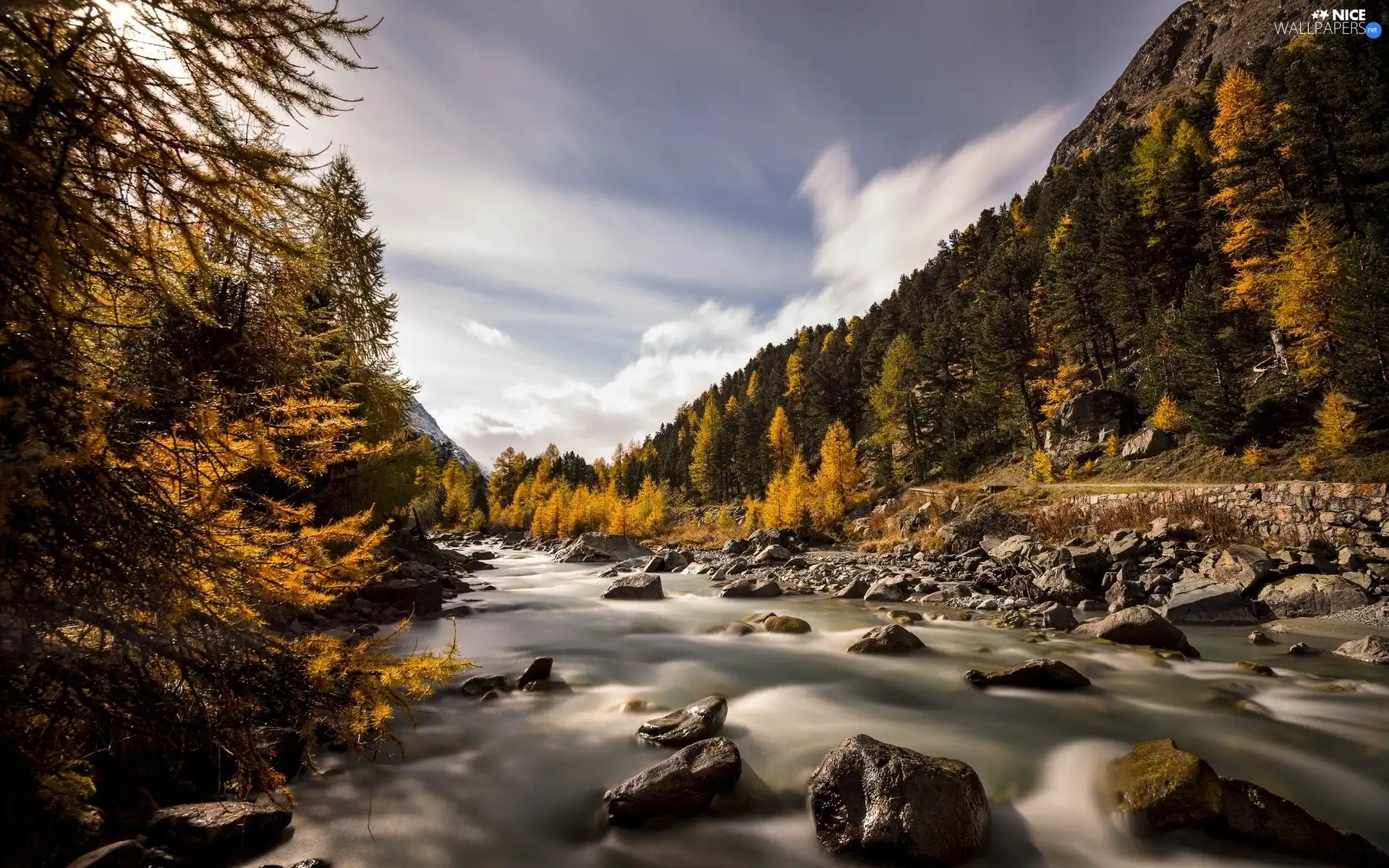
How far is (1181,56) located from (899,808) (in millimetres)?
167176

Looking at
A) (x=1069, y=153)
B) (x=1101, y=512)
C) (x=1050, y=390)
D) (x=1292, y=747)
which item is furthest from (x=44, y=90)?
(x=1069, y=153)

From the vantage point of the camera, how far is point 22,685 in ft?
11.0

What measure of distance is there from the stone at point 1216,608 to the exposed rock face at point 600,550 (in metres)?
29.5

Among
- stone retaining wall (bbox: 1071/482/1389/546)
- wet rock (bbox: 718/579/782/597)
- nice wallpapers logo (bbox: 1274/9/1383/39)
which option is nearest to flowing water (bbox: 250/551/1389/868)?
stone retaining wall (bbox: 1071/482/1389/546)

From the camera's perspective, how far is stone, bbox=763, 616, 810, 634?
13.3 metres

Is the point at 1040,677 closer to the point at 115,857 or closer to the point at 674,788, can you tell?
the point at 674,788

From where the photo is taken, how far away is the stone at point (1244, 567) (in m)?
13.4

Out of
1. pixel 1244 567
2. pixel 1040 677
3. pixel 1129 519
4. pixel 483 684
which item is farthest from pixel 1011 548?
pixel 483 684

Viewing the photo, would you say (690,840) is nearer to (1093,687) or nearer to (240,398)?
(240,398)

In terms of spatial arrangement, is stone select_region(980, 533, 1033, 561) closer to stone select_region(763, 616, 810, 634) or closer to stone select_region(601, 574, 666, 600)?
stone select_region(763, 616, 810, 634)

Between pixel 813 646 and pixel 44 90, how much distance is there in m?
12.6

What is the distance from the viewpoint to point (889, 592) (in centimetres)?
1744

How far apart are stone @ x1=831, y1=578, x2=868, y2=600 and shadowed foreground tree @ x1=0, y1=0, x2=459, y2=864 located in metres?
15.8

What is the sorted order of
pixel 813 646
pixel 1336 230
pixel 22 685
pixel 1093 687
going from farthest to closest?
pixel 1336 230 < pixel 813 646 < pixel 1093 687 < pixel 22 685
